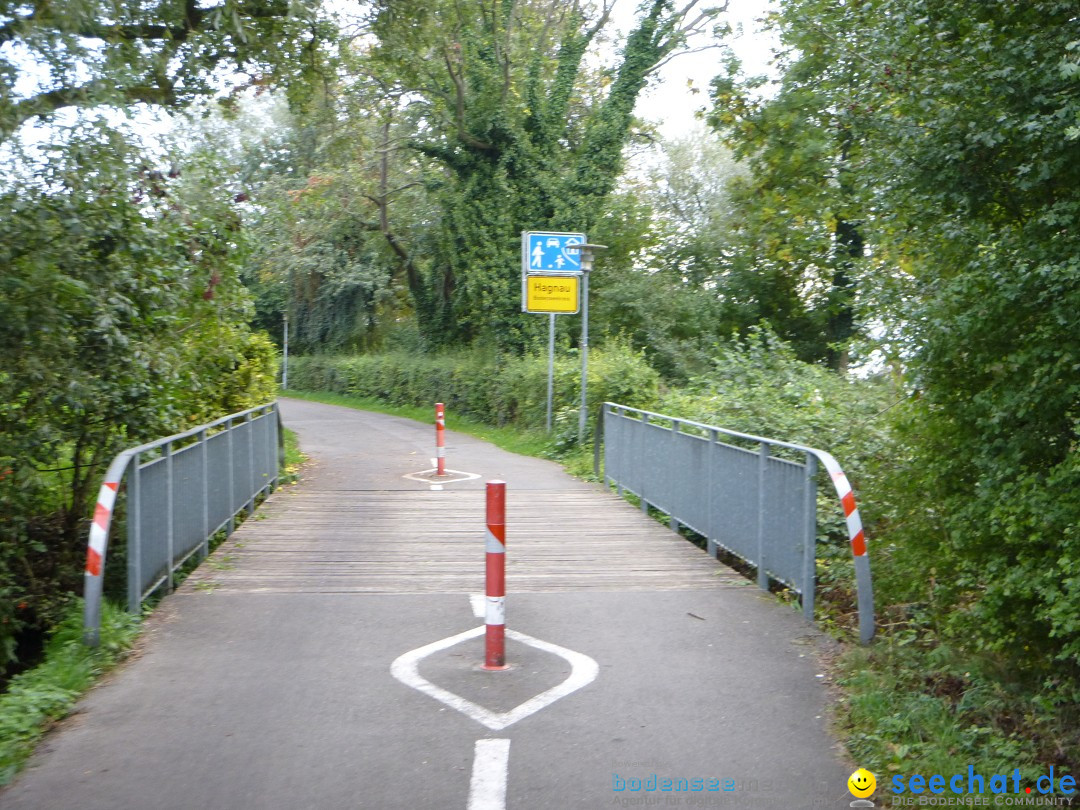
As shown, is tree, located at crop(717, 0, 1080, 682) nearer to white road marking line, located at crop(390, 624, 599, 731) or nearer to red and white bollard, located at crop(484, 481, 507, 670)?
white road marking line, located at crop(390, 624, 599, 731)

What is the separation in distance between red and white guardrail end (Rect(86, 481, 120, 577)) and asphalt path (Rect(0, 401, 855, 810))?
2.06ft

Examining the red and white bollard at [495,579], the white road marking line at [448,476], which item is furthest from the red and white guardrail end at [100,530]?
the white road marking line at [448,476]

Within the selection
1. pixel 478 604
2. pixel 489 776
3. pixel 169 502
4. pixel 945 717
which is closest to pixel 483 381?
pixel 169 502

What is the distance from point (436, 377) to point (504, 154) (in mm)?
8062

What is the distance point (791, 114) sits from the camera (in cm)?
2288

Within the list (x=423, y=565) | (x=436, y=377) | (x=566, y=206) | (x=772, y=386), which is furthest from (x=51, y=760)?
Result: (x=436, y=377)

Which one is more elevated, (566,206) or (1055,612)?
(566,206)

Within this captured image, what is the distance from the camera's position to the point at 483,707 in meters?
5.65

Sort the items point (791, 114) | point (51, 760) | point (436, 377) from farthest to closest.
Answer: point (436, 377) < point (791, 114) < point (51, 760)

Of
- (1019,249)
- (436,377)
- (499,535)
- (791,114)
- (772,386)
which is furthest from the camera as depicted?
(436,377)

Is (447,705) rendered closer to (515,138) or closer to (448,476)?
(448,476)

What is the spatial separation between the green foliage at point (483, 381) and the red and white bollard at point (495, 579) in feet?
44.9

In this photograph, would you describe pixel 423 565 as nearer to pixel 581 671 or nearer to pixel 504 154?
pixel 581 671

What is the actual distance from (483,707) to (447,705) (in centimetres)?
19
